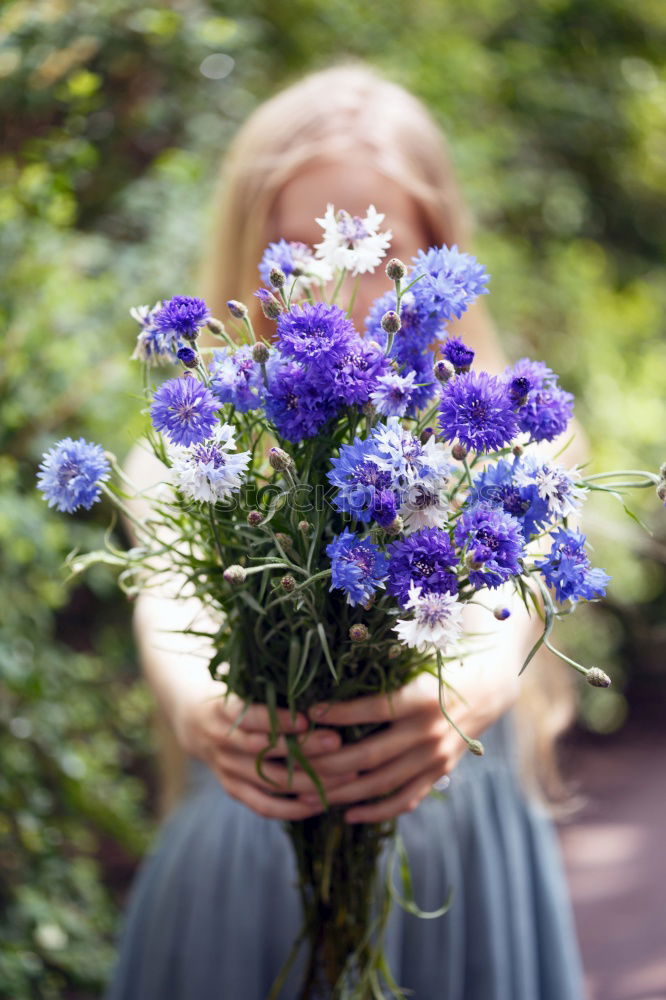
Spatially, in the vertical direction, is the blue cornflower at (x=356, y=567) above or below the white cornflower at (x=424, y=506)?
below

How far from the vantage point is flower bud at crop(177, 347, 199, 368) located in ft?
1.84

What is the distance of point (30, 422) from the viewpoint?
1.40 m

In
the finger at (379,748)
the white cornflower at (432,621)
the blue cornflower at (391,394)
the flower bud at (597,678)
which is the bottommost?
the finger at (379,748)

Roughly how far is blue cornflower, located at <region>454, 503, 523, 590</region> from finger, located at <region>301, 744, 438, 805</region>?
10.2 inches

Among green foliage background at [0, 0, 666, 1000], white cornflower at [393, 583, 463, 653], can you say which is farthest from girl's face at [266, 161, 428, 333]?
white cornflower at [393, 583, 463, 653]

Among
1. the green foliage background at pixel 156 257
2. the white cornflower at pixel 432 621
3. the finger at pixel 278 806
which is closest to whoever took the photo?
the white cornflower at pixel 432 621

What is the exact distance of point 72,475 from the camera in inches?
23.2

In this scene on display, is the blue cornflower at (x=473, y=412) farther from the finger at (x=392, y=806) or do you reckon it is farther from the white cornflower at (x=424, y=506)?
the finger at (x=392, y=806)

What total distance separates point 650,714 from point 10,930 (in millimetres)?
3383

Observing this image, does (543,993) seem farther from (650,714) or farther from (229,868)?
(650,714)

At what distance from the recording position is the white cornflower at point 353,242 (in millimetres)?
582

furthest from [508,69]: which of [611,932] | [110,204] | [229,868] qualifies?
[229,868]

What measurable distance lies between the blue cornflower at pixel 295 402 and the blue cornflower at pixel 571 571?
152 mm

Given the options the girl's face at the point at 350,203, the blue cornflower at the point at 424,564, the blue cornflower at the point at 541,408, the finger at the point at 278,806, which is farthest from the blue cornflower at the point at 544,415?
the girl's face at the point at 350,203
